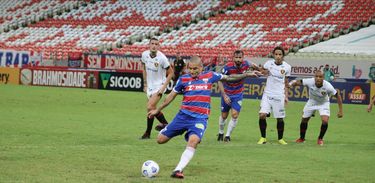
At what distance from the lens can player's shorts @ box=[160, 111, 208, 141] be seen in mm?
12750

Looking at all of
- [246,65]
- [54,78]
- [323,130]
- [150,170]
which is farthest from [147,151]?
[54,78]

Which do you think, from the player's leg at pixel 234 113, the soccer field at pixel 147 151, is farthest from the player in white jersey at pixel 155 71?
the player's leg at pixel 234 113

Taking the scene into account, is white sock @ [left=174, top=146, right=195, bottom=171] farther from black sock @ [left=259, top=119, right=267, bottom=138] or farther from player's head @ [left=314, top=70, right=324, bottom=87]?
player's head @ [left=314, top=70, right=324, bottom=87]

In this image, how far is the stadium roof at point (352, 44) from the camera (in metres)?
→ 42.8

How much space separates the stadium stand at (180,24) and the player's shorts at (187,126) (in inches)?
1301

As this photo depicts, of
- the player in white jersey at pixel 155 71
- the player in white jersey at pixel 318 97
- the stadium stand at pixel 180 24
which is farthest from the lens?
the stadium stand at pixel 180 24

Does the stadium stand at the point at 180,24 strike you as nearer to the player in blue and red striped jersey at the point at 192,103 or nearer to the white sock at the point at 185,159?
the player in blue and red striped jersey at the point at 192,103

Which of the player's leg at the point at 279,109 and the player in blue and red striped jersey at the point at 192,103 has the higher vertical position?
the player in blue and red striped jersey at the point at 192,103

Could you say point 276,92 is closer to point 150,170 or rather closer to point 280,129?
point 280,129

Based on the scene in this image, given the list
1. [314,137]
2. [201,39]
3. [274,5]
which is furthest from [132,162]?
[274,5]

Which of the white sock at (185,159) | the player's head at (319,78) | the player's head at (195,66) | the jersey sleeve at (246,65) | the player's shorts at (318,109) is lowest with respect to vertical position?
the white sock at (185,159)

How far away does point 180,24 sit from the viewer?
55.8 meters

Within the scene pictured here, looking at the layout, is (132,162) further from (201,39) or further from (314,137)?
(201,39)

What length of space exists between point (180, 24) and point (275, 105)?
37778mm
